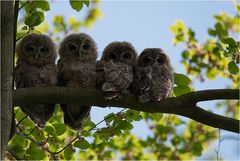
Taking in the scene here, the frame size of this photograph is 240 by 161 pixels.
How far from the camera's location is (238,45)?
185 inches

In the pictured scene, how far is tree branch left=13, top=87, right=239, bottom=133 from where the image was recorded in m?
3.82

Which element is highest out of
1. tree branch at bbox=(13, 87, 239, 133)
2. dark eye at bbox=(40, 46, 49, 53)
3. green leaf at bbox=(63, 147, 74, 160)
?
dark eye at bbox=(40, 46, 49, 53)

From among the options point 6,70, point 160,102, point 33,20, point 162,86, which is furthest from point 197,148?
point 6,70

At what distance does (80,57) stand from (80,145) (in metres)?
0.89

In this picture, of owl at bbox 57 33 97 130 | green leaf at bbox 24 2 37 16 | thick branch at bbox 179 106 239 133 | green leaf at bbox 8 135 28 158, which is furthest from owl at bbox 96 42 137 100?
green leaf at bbox 8 135 28 158

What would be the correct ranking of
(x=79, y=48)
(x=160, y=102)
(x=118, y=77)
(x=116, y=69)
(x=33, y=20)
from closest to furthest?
(x=160, y=102) → (x=33, y=20) → (x=118, y=77) → (x=116, y=69) → (x=79, y=48)

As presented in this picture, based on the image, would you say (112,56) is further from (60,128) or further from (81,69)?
(60,128)

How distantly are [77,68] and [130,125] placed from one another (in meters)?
0.77

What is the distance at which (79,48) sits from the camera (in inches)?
200

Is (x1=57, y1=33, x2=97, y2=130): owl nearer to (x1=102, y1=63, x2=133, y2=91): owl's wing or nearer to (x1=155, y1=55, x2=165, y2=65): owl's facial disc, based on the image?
(x1=102, y1=63, x2=133, y2=91): owl's wing

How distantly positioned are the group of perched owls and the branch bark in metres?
0.97

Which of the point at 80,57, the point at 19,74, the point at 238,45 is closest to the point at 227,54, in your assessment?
the point at 238,45

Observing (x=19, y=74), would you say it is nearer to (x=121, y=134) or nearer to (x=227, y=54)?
(x=121, y=134)

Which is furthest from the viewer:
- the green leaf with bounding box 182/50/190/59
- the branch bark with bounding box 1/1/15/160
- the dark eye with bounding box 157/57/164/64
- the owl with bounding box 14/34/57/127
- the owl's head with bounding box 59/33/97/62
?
the green leaf with bounding box 182/50/190/59
